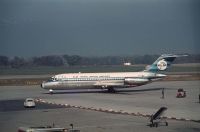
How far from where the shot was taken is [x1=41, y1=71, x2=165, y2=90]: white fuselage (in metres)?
67.9

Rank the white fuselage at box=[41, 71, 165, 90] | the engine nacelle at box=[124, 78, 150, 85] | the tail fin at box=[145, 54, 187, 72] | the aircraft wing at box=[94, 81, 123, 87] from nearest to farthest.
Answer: the white fuselage at box=[41, 71, 165, 90], the engine nacelle at box=[124, 78, 150, 85], the aircraft wing at box=[94, 81, 123, 87], the tail fin at box=[145, 54, 187, 72]

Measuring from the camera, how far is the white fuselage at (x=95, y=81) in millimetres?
67938

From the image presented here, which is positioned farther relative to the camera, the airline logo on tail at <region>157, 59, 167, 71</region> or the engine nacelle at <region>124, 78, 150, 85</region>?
the airline logo on tail at <region>157, 59, 167, 71</region>

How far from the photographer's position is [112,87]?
6906 cm

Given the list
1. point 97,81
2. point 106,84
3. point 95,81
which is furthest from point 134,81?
point 95,81

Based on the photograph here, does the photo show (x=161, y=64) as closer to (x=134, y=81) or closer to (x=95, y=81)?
(x=134, y=81)

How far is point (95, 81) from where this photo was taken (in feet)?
224

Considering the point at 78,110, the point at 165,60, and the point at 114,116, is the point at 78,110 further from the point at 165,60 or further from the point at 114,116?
the point at 165,60

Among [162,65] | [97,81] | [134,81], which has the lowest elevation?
[134,81]

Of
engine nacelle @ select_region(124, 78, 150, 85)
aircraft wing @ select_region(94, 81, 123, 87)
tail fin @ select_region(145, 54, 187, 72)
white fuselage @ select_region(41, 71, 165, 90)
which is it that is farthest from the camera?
tail fin @ select_region(145, 54, 187, 72)

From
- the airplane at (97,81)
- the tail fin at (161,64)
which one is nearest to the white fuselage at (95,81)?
the airplane at (97,81)

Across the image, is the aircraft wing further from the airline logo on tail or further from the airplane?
the airline logo on tail

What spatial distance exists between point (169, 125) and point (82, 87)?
37405 millimetres

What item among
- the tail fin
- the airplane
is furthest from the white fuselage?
the tail fin
